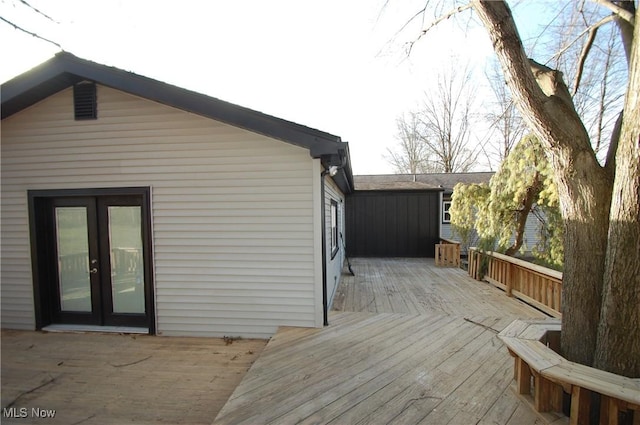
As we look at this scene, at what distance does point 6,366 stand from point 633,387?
5775 millimetres

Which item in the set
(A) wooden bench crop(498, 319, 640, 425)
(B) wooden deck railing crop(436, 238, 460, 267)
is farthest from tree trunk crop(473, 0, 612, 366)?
(B) wooden deck railing crop(436, 238, 460, 267)

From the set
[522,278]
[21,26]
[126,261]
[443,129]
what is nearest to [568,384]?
[522,278]

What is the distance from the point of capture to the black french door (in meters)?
4.31

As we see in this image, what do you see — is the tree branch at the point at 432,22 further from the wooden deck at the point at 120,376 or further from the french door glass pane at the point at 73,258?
the french door glass pane at the point at 73,258

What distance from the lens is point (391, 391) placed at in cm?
250

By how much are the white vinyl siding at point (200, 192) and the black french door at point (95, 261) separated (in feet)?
0.99

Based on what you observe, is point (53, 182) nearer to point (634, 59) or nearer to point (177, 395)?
point (177, 395)

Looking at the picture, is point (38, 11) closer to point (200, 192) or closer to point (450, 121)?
point (200, 192)

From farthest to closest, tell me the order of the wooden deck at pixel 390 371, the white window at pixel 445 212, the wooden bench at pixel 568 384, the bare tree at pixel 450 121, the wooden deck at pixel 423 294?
1. the bare tree at pixel 450 121
2. the white window at pixel 445 212
3. the wooden deck at pixel 423 294
4. the wooden deck at pixel 390 371
5. the wooden bench at pixel 568 384

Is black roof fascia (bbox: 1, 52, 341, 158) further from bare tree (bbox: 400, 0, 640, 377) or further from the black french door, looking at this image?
bare tree (bbox: 400, 0, 640, 377)

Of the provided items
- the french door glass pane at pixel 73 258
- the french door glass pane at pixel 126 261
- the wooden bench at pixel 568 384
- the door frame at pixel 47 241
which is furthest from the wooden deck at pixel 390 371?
the french door glass pane at pixel 73 258

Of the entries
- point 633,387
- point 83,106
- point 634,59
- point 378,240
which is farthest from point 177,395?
point 378,240

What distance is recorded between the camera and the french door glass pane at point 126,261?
14.1 ft

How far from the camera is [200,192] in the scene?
13.3ft
